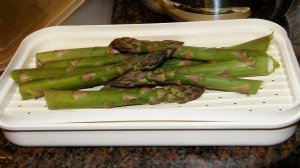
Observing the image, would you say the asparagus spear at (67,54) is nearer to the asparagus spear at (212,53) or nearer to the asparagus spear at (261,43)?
the asparagus spear at (212,53)

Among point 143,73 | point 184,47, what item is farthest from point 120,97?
point 184,47

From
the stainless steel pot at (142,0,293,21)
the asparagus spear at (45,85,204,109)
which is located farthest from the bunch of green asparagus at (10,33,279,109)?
the stainless steel pot at (142,0,293,21)

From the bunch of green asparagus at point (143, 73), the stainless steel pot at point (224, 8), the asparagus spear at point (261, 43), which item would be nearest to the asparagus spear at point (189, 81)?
the bunch of green asparagus at point (143, 73)

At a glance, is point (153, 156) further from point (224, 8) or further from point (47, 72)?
point (224, 8)

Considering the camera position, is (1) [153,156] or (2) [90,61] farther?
(2) [90,61]

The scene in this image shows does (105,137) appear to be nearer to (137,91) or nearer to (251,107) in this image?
(137,91)

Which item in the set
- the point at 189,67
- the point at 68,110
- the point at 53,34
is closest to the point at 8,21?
the point at 53,34
